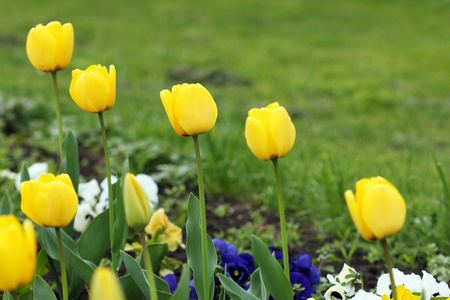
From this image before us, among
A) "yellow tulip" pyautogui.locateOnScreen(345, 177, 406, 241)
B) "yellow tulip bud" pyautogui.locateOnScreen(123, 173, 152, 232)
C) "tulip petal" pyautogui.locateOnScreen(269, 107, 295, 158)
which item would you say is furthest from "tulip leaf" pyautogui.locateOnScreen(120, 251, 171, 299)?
"yellow tulip" pyautogui.locateOnScreen(345, 177, 406, 241)

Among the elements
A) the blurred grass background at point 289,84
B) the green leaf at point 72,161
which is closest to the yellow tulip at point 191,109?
the green leaf at point 72,161

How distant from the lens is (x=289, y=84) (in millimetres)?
6582

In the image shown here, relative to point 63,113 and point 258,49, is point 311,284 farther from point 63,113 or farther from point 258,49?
point 258,49

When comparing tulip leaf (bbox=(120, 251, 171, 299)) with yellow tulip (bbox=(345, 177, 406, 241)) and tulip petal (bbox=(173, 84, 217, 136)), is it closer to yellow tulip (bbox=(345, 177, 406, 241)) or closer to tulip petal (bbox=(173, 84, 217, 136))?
tulip petal (bbox=(173, 84, 217, 136))

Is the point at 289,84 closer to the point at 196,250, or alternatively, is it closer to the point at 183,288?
the point at 196,250

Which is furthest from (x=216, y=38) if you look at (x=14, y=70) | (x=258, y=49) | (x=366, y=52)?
(x=14, y=70)

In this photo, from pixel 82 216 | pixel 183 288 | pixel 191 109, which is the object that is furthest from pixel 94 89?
pixel 82 216

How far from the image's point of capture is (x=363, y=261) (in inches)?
86.6

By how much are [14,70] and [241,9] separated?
6887mm

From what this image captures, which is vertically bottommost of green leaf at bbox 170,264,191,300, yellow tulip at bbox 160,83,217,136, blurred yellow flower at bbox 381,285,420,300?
blurred yellow flower at bbox 381,285,420,300

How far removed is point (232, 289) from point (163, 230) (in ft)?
2.63

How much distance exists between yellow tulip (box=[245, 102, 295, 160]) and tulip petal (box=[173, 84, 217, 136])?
0.31ft

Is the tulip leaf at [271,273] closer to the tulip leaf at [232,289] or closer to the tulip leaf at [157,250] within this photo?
the tulip leaf at [232,289]

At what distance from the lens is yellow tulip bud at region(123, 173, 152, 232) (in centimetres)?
92
